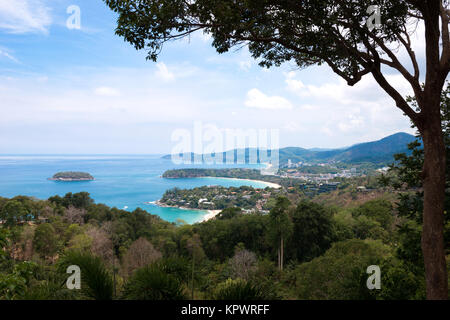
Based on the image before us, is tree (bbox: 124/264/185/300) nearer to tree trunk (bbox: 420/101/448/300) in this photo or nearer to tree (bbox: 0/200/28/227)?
tree trunk (bbox: 420/101/448/300)

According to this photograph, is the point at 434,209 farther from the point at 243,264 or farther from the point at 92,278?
the point at 243,264

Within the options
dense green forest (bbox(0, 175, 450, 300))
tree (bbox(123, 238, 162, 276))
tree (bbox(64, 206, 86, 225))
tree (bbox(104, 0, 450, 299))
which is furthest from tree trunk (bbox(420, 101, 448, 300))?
tree (bbox(64, 206, 86, 225))

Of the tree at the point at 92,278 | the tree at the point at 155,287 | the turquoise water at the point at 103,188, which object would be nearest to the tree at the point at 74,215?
the turquoise water at the point at 103,188

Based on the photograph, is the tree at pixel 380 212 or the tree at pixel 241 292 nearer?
the tree at pixel 241 292

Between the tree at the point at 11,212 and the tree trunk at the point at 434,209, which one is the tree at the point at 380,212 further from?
the tree at the point at 11,212

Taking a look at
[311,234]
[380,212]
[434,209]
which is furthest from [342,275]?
[380,212]

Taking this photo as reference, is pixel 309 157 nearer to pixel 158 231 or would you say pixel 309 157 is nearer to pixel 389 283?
pixel 158 231

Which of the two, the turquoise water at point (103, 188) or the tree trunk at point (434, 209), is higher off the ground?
the tree trunk at point (434, 209)
